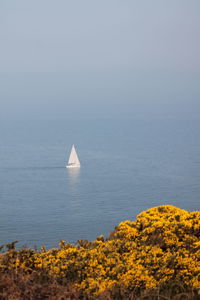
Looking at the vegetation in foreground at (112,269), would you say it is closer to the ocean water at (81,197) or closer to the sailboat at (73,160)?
the ocean water at (81,197)

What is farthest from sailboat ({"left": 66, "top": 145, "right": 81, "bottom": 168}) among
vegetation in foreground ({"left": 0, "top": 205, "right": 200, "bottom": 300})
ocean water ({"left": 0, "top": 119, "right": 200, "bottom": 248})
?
vegetation in foreground ({"left": 0, "top": 205, "right": 200, "bottom": 300})

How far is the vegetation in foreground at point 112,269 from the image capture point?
648 cm

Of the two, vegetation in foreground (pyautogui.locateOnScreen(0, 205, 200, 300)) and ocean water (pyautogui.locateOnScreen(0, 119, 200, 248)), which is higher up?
ocean water (pyautogui.locateOnScreen(0, 119, 200, 248))

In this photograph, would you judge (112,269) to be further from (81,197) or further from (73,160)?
(73,160)

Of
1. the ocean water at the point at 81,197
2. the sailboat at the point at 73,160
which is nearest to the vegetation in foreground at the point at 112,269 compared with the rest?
the ocean water at the point at 81,197

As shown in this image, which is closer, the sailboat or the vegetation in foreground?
the vegetation in foreground

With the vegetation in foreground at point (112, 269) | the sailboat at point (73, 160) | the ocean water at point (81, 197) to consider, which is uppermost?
the sailboat at point (73, 160)

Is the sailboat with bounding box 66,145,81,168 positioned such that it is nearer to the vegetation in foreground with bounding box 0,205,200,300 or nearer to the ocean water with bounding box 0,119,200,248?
the ocean water with bounding box 0,119,200,248

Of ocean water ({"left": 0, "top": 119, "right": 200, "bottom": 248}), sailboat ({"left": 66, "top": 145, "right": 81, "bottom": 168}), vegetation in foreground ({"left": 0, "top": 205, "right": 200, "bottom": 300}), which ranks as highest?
sailboat ({"left": 66, "top": 145, "right": 81, "bottom": 168})

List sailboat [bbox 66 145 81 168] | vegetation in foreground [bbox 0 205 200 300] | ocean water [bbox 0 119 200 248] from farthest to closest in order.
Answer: sailboat [bbox 66 145 81 168]
ocean water [bbox 0 119 200 248]
vegetation in foreground [bbox 0 205 200 300]

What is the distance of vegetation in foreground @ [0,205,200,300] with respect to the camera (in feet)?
21.3

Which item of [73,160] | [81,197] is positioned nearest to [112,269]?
[81,197]

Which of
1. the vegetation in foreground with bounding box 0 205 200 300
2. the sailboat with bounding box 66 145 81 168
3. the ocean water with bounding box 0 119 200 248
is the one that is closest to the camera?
the vegetation in foreground with bounding box 0 205 200 300

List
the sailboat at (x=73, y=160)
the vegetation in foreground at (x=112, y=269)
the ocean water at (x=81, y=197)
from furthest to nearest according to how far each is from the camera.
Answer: the sailboat at (x=73, y=160)
the ocean water at (x=81, y=197)
the vegetation in foreground at (x=112, y=269)
